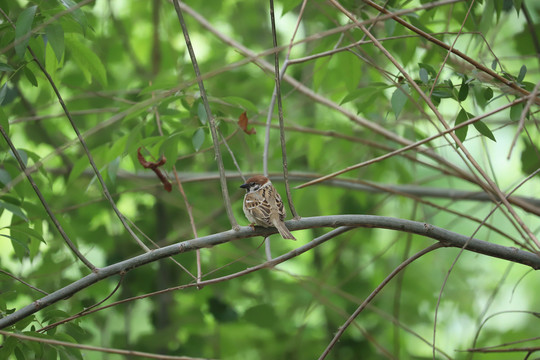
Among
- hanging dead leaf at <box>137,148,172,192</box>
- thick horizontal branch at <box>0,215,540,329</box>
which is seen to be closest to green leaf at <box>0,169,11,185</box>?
hanging dead leaf at <box>137,148,172,192</box>

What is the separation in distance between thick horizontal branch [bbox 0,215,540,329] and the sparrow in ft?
1.55

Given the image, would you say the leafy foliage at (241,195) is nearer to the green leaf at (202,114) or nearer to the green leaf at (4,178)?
the green leaf at (202,114)

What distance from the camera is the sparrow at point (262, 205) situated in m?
2.07

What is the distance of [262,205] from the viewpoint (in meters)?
2.19

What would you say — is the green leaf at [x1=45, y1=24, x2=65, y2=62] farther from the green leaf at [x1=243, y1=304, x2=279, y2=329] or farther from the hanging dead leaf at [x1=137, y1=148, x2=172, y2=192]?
the green leaf at [x1=243, y1=304, x2=279, y2=329]

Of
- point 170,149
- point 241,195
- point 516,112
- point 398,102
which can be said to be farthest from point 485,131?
point 241,195

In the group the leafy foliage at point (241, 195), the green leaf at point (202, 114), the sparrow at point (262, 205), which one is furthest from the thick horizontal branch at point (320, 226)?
the leafy foliage at point (241, 195)

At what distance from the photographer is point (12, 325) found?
147 centimetres

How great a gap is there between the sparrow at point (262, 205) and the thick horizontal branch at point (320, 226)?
0.47 metres

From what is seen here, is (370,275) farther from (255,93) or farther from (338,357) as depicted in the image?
(255,93)

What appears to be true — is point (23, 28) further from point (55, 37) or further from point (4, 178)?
point (4, 178)

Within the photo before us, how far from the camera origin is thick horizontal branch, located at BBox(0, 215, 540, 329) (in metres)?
1.33

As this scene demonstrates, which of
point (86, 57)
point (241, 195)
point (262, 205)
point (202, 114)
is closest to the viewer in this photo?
point (202, 114)

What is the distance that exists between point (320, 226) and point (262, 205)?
34.3 inches
